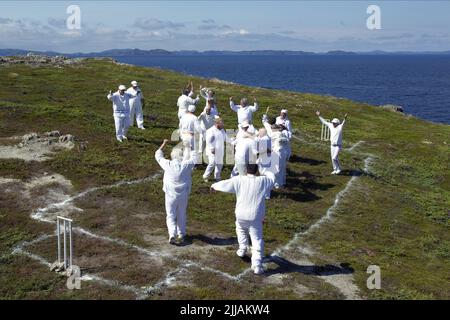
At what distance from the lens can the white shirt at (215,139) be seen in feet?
82.3

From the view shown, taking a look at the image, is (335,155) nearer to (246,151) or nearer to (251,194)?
(246,151)

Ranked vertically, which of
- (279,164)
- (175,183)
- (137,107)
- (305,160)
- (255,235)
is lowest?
(305,160)

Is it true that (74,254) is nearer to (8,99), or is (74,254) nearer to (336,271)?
(336,271)

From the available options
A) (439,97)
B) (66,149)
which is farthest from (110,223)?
(439,97)

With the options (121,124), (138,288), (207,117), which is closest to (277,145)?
(207,117)

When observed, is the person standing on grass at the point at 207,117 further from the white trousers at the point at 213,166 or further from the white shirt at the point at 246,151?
the white shirt at the point at 246,151

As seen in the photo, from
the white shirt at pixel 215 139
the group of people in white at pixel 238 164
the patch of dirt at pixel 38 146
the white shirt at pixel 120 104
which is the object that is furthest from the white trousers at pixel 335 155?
the patch of dirt at pixel 38 146

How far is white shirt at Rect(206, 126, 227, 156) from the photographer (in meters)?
25.1

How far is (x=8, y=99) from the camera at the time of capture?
45094 mm

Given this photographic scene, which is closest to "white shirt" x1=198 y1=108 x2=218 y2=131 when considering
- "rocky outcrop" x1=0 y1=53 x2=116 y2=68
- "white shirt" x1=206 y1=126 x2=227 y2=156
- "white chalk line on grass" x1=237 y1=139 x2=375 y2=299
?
"white shirt" x1=206 y1=126 x2=227 y2=156

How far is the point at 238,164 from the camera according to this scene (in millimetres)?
22000

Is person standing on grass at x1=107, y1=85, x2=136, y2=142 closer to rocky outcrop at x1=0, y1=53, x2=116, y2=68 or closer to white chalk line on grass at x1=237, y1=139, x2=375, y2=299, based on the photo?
white chalk line on grass at x1=237, y1=139, x2=375, y2=299

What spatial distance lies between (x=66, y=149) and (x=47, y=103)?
1630 cm

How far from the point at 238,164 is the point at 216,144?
3656 millimetres
